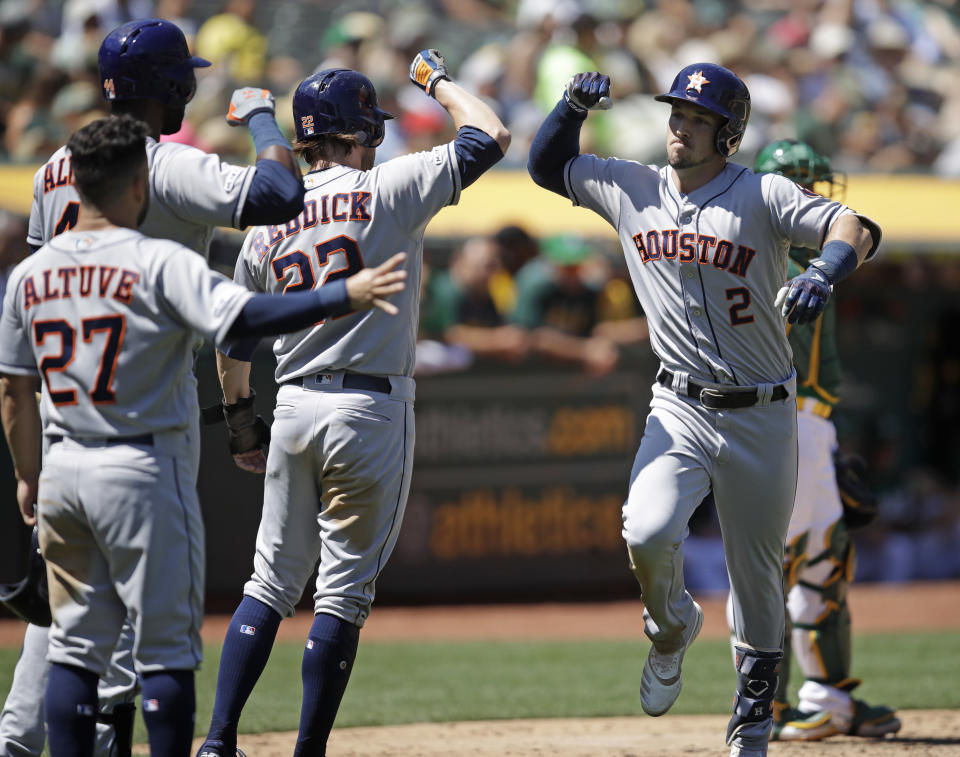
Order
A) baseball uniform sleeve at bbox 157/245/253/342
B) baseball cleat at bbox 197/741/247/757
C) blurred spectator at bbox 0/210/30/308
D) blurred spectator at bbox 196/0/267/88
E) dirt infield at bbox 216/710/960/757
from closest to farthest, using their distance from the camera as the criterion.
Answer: baseball uniform sleeve at bbox 157/245/253/342 → baseball cleat at bbox 197/741/247/757 → dirt infield at bbox 216/710/960/757 → blurred spectator at bbox 0/210/30/308 → blurred spectator at bbox 196/0/267/88

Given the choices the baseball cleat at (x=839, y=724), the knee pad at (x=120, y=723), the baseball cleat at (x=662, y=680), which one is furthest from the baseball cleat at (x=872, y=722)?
the knee pad at (x=120, y=723)

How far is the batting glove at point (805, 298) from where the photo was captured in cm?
398

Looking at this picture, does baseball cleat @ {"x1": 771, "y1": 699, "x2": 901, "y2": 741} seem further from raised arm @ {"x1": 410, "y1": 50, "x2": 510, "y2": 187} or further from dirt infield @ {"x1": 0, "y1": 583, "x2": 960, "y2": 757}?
raised arm @ {"x1": 410, "y1": 50, "x2": 510, "y2": 187}

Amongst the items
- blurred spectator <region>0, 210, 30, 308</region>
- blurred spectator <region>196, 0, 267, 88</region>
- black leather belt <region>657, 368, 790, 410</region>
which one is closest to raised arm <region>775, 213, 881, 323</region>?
black leather belt <region>657, 368, 790, 410</region>

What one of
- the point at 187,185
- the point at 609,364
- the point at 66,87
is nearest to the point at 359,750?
the point at 187,185

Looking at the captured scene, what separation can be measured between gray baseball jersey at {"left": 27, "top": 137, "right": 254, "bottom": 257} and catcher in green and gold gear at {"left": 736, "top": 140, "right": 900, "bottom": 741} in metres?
2.57

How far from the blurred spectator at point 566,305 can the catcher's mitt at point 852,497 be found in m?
3.71

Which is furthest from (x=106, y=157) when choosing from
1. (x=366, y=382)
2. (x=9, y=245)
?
(x=9, y=245)

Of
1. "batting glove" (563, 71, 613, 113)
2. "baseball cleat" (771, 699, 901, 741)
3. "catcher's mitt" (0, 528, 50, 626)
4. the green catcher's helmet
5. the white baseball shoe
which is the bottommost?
"baseball cleat" (771, 699, 901, 741)

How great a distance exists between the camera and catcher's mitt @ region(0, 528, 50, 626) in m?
3.93

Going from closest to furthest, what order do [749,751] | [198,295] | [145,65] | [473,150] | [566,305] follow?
[198,295], [145,65], [473,150], [749,751], [566,305]

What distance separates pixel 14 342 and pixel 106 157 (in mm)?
610

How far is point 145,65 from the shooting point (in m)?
3.97

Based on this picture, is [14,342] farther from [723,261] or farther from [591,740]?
[591,740]
